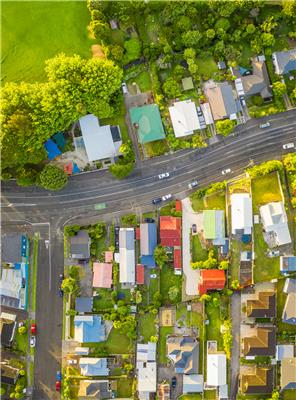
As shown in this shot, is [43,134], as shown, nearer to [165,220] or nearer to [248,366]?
[165,220]

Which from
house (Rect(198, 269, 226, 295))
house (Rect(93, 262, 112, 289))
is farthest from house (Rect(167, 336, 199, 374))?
house (Rect(93, 262, 112, 289))

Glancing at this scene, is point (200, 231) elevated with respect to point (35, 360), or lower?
elevated

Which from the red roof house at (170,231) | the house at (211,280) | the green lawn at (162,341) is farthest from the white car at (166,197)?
the green lawn at (162,341)

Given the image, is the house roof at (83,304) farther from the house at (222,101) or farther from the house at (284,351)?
the house at (222,101)

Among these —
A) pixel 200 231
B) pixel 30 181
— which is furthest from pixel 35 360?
pixel 200 231

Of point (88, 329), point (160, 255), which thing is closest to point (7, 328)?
point (88, 329)

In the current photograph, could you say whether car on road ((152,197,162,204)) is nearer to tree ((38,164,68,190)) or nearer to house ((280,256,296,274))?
tree ((38,164,68,190))
